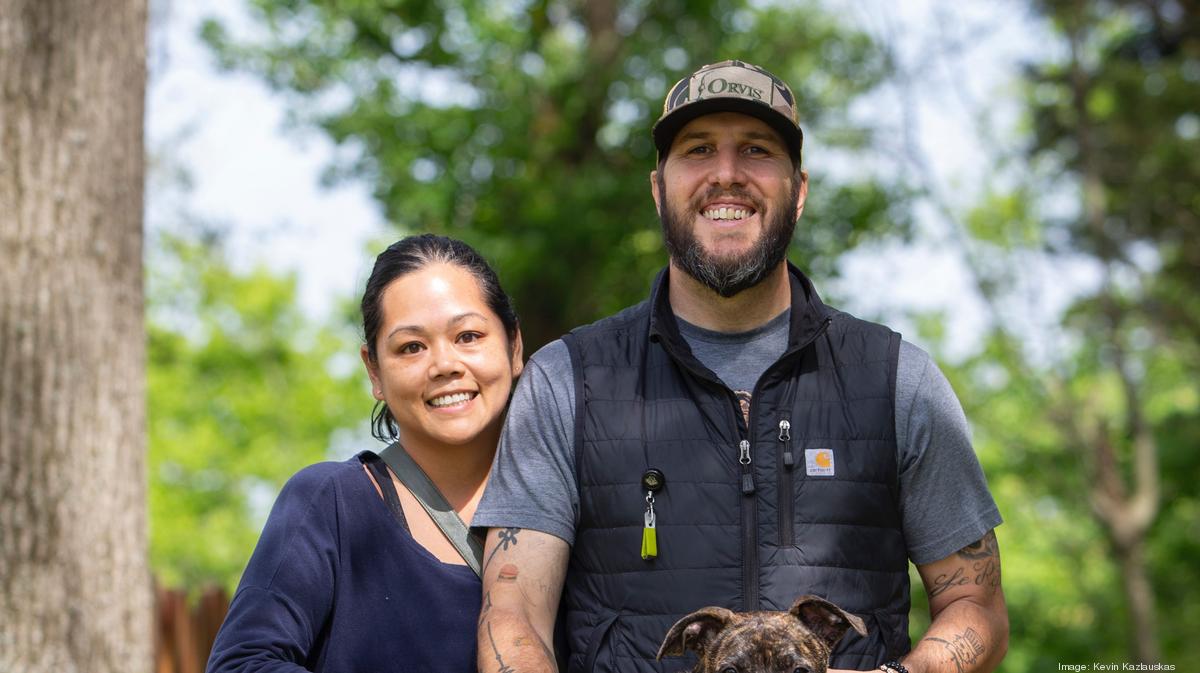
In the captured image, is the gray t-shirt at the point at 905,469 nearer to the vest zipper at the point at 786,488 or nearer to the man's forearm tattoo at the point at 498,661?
the vest zipper at the point at 786,488

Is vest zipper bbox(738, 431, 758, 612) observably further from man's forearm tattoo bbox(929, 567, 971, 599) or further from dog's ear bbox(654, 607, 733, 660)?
man's forearm tattoo bbox(929, 567, 971, 599)

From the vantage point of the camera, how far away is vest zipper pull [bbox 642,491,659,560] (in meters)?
3.54

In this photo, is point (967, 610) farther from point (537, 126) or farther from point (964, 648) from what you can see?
point (537, 126)

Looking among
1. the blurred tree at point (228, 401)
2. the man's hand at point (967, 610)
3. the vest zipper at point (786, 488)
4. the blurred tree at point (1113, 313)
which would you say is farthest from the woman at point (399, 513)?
the blurred tree at point (228, 401)

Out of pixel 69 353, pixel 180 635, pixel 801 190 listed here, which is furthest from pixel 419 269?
pixel 180 635

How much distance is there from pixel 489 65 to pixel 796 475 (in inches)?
607

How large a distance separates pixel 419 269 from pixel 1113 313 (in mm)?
16913

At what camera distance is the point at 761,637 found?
337cm

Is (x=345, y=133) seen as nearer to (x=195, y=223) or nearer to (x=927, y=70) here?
(x=927, y=70)

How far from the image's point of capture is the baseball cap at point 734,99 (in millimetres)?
3789

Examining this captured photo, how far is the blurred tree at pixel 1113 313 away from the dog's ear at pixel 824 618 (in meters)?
16.6

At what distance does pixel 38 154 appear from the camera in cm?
596

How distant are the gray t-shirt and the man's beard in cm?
29

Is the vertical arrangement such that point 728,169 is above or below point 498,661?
above
